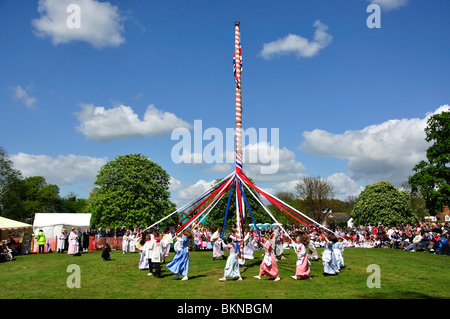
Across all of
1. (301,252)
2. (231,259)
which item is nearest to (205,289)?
(231,259)

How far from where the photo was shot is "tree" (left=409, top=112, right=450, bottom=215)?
94.0ft

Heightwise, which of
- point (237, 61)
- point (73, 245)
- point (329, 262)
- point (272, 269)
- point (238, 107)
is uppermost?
point (237, 61)

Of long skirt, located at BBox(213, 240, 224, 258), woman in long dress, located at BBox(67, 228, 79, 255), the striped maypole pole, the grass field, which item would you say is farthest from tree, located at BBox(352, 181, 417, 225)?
woman in long dress, located at BBox(67, 228, 79, 255)

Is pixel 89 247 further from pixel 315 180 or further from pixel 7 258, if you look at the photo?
pixel 315 180

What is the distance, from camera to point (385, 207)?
3703 cm

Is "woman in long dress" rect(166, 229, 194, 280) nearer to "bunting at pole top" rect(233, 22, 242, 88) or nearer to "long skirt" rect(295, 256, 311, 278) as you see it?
Answer: "long skirt" rect(295, 256, 311, 278)

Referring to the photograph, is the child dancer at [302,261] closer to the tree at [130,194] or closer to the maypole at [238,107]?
the maypole at [238,107]

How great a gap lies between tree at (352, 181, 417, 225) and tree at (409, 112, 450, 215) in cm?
649

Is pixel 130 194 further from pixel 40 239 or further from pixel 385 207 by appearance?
pixel 385 207

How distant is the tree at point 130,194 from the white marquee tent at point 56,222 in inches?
127

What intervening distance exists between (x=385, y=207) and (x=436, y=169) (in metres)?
8.91

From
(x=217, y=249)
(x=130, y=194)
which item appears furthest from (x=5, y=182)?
(x=217, y=249)

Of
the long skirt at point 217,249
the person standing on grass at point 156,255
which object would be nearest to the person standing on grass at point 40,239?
the long skirt at point 217,249

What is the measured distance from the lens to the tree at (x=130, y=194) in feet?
101
